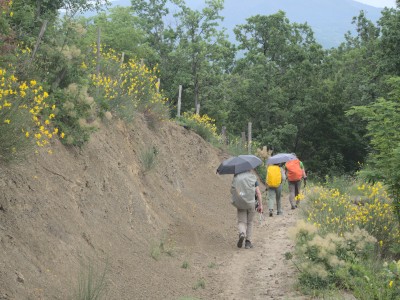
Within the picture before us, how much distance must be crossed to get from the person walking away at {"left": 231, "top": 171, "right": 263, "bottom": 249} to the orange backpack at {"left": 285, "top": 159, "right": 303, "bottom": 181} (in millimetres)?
4289

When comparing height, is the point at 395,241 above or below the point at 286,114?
below

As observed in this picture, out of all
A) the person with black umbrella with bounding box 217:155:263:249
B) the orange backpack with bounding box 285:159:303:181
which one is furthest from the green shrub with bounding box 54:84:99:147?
the orange backpack with bounding box 285:159:303:181

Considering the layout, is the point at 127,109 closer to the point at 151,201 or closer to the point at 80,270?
the point at 151,201

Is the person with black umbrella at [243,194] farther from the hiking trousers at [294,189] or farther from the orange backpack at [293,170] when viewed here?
the hiking trousers at [294,189]

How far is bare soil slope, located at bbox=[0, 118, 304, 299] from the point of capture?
6.13 meters

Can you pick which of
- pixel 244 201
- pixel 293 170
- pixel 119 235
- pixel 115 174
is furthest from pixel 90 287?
pixel 293 170

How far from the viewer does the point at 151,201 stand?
36.6 ft

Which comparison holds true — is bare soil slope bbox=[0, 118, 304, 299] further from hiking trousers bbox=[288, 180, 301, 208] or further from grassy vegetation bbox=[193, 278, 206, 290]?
hiking trousers bbox=[288, 180, 301, 208]

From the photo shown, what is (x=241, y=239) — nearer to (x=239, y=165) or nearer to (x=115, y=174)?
(x=239, y=165)

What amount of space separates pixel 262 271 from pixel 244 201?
1.84 meters

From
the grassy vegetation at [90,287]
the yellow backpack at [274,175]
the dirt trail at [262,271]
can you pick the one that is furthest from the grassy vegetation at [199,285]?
the yellow backpack at [274,175]

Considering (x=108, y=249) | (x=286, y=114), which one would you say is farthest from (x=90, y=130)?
(x=286, y=114)

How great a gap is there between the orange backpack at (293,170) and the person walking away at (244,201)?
4.29 meters

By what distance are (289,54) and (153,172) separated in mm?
26935
